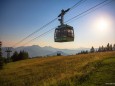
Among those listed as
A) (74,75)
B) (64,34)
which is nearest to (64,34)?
(64,34)

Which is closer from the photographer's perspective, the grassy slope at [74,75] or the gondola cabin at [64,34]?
the grassy slope at [74,75]

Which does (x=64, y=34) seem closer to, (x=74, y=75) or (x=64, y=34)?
(x=64, y=34)

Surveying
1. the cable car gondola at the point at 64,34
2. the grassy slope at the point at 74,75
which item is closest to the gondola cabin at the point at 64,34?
the cable car gondola at the point at 64,34

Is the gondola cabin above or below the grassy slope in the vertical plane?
above

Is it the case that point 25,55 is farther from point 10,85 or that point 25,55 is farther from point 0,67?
point 10,85

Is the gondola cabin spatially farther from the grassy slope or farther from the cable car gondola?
the grassy slope

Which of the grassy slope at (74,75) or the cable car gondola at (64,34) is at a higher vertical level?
the cable car gondola at (64,34)

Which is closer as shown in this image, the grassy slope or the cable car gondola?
the grassy slope

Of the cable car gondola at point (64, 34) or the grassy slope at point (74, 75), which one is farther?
the cable car gondola at point (64, 34)

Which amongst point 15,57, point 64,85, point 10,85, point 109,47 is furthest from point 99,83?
point 109,47

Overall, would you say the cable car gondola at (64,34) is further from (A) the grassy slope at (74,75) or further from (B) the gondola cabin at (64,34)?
(A) the grassy slope at (74,75)

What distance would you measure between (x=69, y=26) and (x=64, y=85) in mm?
9736

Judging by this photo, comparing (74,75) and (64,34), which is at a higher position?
(64,34)

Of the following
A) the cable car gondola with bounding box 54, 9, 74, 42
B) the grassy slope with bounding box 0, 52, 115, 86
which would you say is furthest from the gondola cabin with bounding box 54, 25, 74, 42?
the grassy slope with bounding box 0, 52, 115, 86
